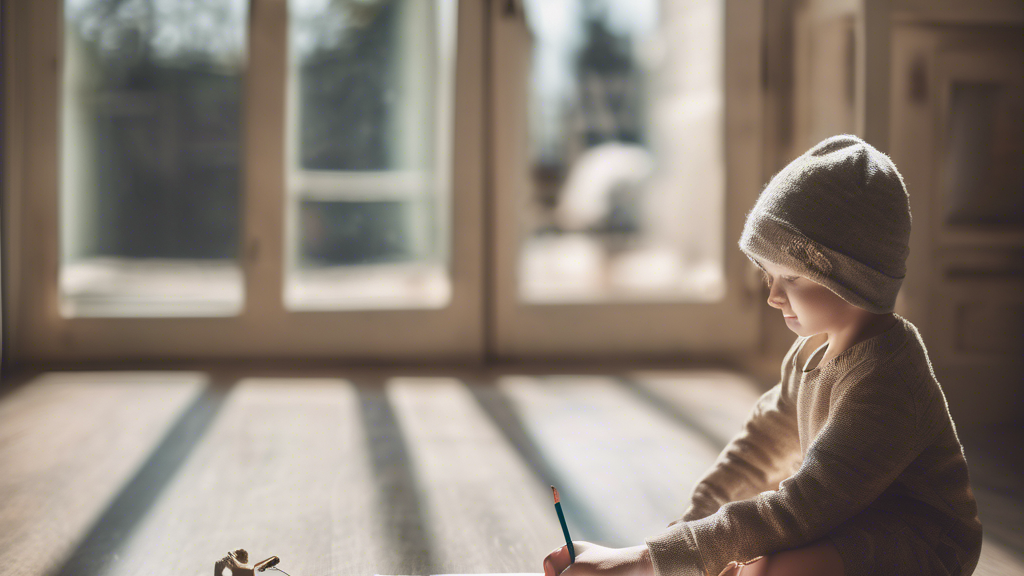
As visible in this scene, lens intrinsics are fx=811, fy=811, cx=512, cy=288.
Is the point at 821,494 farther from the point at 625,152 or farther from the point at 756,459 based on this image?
the point at 625,152

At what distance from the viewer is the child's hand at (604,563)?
2.25 ft

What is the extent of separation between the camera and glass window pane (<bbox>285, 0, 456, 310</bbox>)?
7.20 feet

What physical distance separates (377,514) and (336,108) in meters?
1.41

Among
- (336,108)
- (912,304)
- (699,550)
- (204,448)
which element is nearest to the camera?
(699,550)

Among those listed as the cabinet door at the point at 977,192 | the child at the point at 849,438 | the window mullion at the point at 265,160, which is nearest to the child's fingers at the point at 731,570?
the child at the point at 849,438

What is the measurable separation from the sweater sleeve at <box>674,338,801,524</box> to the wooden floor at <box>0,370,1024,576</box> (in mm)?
195

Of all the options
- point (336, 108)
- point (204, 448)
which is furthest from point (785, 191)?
point (336, 108)

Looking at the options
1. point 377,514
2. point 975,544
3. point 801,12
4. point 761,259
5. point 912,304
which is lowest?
point 377,514

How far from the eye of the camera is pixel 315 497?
116 cm

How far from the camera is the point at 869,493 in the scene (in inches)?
26.6

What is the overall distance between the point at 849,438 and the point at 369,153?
1.78 metres

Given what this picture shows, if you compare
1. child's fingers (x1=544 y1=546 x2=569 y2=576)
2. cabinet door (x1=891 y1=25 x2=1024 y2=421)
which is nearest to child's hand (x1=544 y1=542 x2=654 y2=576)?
child's fingers (x1=544 y1=546 x2=569 y2=576)

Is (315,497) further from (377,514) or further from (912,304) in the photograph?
(912,304)

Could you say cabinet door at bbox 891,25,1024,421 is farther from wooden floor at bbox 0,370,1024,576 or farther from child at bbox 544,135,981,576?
child at bbox 544,135,981,576
